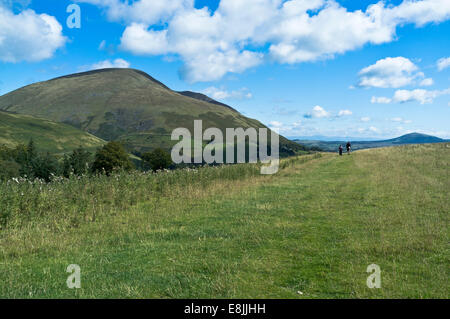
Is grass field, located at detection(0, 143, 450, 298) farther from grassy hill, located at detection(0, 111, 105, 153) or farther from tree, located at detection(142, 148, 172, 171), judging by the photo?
grassy hill, located at detection(0, 111, 105, 153)

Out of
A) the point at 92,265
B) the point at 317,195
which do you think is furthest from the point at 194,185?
the point at 92,265

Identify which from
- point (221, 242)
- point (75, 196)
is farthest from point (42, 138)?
point (221, 242)

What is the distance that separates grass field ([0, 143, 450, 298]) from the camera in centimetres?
632

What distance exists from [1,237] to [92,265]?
15.9 feet

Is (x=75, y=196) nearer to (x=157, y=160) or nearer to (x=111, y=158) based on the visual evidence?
(x=111, y=158)

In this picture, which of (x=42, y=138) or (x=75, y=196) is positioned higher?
(x=42, y=138)

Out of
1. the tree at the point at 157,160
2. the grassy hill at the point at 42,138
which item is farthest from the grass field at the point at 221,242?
the grassy hill at the point at 42,138

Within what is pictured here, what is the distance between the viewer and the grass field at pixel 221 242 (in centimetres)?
632

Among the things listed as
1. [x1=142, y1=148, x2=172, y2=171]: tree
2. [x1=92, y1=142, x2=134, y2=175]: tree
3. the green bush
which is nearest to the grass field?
[x1=92, y1=142, x2=134, y2=175]: tree

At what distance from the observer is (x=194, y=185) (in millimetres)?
21297

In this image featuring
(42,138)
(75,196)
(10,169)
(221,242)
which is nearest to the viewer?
(221,242)

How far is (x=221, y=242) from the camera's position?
9281mm
